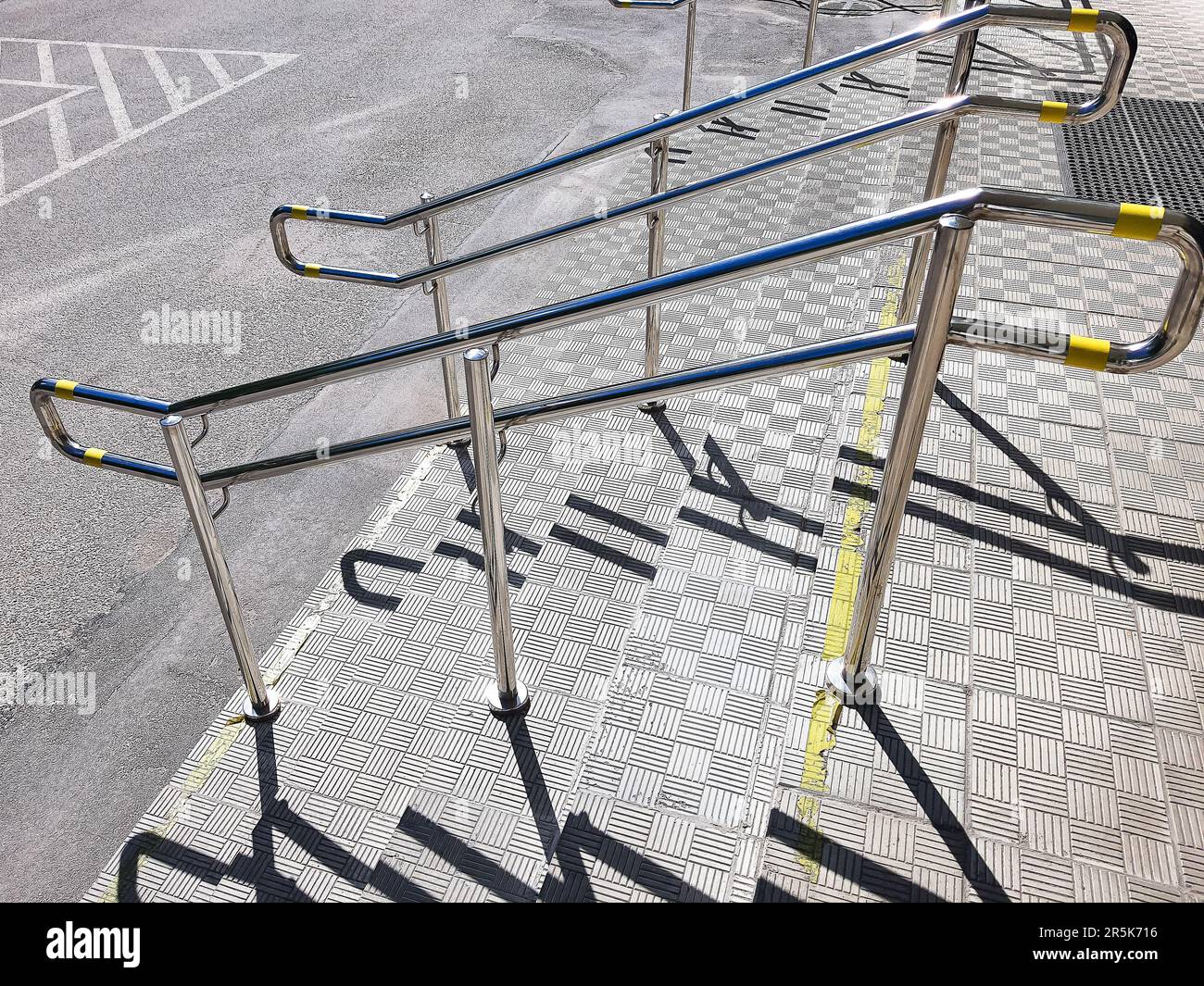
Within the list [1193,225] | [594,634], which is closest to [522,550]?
[594,634]

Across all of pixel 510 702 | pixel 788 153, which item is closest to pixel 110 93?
pixel 788 153

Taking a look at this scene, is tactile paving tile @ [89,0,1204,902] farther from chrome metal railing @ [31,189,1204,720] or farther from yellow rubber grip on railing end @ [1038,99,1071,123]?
yellow rubber grip on railing end @ [1038,99,1071,123]

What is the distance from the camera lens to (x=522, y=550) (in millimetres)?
3766

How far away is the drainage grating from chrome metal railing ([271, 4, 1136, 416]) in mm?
2977

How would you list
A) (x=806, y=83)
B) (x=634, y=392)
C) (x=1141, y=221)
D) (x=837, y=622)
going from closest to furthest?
(x=1141, y=221)
(x=634, y=392)
(x=837, y=622)
(x=806, y=83)

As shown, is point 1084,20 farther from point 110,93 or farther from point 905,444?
point 110,93

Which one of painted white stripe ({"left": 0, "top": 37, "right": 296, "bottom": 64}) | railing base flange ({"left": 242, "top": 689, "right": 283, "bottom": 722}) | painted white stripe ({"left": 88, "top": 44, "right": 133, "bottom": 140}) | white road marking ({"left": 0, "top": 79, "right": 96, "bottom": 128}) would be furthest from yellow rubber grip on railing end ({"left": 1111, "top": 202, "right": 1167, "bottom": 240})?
painted white stripe ({"left": 0, "top": 37, "right": 296, "bottom": 64})

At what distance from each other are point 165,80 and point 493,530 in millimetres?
9543

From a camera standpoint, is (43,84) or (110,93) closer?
(110,93)

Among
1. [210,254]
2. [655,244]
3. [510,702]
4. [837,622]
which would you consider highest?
[655,244]

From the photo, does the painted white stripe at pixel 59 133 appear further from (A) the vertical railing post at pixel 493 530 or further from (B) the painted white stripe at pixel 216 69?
(A) the vertical railing post at pixel 493 530

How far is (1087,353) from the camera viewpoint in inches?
82.4

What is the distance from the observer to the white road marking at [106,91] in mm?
8305

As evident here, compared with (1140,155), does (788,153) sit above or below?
above
